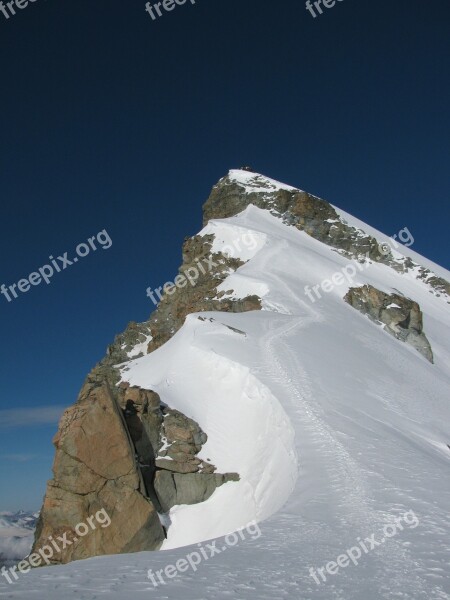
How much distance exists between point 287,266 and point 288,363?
72.3ft

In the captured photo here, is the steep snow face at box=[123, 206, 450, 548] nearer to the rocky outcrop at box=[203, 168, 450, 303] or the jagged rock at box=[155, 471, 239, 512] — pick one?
the jagged rock at box=[155, 471, 239, 512]

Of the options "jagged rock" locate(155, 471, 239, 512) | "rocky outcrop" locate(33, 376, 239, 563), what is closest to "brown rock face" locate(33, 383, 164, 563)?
"rocky outcrop" locate(33, 376, 239, 563)

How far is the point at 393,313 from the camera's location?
39500 mm

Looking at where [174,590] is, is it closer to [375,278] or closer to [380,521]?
[380,521]

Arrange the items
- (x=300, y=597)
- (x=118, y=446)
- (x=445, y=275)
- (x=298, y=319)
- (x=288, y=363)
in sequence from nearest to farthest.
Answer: (x=300, y=597), (x=118, y=446), (x=288, y=363), (x=298, y=319), (x=445, y=275)

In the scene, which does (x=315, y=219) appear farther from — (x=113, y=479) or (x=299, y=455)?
(x=299, y=455)

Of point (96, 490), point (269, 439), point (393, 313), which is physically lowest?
point (393, 313)

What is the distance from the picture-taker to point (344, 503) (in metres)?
8.74

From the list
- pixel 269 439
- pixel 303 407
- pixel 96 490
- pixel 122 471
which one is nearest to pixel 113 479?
pixel 122 471

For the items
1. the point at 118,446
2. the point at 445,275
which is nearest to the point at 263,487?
the point at 118,446

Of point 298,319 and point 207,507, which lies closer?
point 207,507

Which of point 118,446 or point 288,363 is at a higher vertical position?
point 118,446

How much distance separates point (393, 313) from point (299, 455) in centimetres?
3014

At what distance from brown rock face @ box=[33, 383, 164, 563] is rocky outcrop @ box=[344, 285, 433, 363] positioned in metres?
27.9
